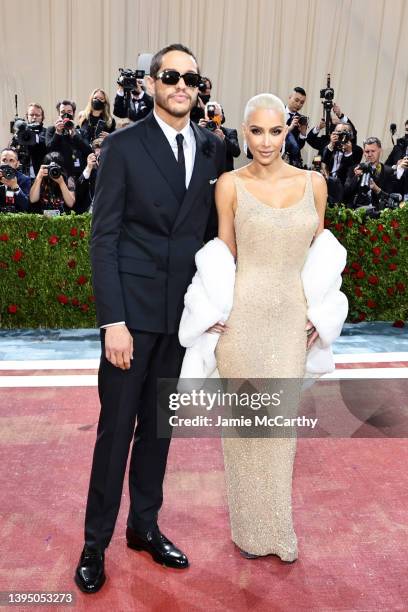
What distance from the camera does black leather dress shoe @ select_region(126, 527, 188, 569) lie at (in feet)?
8.44

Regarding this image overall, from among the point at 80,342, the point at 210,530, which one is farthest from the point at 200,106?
the point at 210,530

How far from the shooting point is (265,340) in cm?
255

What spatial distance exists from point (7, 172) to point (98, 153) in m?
0.85

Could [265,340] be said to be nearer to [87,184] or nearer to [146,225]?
[146,225]

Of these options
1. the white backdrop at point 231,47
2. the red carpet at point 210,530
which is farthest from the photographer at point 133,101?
the red carpet at point 210,530

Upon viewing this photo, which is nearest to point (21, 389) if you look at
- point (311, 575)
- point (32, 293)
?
point (32, 293)

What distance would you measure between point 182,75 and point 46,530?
172 centimetres

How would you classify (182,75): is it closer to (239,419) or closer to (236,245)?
(236,245)

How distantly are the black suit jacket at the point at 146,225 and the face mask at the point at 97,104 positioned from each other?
5343 mm

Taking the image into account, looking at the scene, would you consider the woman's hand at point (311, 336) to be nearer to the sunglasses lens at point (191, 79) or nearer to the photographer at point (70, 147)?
the sunglasses lens at point (191, 79)

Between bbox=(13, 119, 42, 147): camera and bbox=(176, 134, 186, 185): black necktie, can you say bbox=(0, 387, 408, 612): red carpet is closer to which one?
bbox=(176, 134, 186, 185): black necktie

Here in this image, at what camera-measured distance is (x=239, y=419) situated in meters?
2.63

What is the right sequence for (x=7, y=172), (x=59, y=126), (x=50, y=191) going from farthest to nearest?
(x=59, y=126) < (x=50, y=191) < (x=7, y=172)

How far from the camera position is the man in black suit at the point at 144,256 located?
7.51 feet
